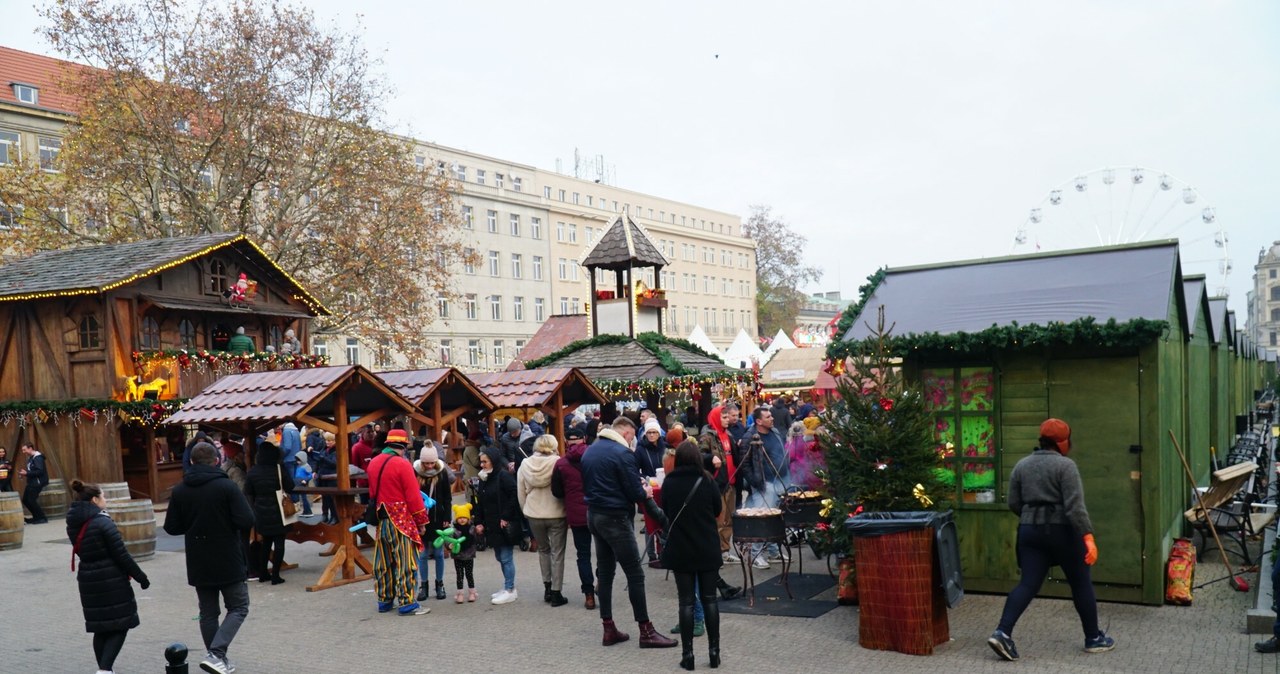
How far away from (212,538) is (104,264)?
17.9m

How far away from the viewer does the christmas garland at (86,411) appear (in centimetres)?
2138

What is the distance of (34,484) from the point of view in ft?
64.4

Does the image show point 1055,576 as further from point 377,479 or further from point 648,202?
point 648,202

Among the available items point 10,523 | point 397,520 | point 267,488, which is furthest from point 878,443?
point 10,523

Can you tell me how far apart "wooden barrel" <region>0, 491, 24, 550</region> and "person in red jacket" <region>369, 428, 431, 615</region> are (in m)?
9.58

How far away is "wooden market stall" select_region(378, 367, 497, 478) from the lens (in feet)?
46.2

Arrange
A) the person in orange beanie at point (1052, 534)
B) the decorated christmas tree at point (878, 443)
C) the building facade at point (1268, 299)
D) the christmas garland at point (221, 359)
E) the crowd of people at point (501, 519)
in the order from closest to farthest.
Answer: the person in orange beanie at point (1052, 534)
the crowd of people at point (501, 519)
the decorated christmas tree at point (878, 443)
the christmas garland at point (221, 359)
the building facade at point (1268, 299)

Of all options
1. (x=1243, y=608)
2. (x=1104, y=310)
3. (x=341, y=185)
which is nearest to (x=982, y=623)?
(x=1243, y=608)

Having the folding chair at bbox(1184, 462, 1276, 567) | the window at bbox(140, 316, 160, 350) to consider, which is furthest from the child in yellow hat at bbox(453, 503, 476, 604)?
the window at bbox(140, 316, 160, 350)

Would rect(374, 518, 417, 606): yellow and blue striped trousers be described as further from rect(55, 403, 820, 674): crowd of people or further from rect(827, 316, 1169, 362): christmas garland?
rect(827, 316, 1169, 362): christmas garland

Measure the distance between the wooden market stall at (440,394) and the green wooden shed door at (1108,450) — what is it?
27.2 feet

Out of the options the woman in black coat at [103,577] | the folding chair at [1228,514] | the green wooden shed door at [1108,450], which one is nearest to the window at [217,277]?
the woman in black coat at [103,577]

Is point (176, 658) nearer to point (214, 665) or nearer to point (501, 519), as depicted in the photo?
point (214, 665)

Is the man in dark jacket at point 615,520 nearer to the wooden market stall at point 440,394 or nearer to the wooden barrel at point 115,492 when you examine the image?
the wooden market stall at point 440,394
